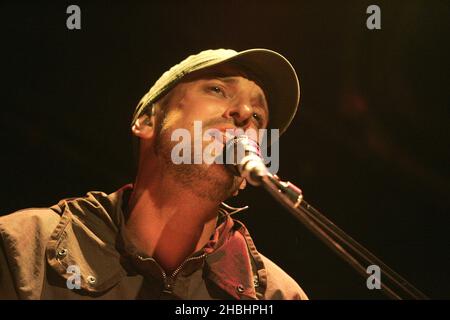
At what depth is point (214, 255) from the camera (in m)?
2.32

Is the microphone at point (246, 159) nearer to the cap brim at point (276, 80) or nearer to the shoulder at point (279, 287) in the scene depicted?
the cap brim at point (276, 80)

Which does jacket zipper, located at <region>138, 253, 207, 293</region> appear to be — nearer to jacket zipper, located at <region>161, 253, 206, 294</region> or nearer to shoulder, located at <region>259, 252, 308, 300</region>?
jacket zipper, located at <region>161, 253, 206, 294</region>

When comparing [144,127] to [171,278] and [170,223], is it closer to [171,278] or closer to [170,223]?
[170,223]

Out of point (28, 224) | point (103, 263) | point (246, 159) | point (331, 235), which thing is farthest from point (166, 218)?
point (331, 235)

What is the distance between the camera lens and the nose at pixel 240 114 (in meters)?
2.29

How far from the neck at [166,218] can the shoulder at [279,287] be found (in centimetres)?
43

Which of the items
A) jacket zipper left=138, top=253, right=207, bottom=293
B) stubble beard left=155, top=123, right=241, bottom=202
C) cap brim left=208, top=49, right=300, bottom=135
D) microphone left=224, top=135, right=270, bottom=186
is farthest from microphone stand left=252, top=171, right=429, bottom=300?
cap brim left=208, top=49, right=300, bottom=135

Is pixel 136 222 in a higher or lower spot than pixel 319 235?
lower

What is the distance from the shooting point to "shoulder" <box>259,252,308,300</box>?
2.40 meters

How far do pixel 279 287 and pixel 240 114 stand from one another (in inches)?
37.0

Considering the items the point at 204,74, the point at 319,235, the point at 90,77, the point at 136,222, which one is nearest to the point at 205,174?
the point at 136,222

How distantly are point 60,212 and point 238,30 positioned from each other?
1507 millimetres

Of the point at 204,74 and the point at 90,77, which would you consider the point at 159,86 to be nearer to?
the point at 204,74

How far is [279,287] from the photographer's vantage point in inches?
96.4
